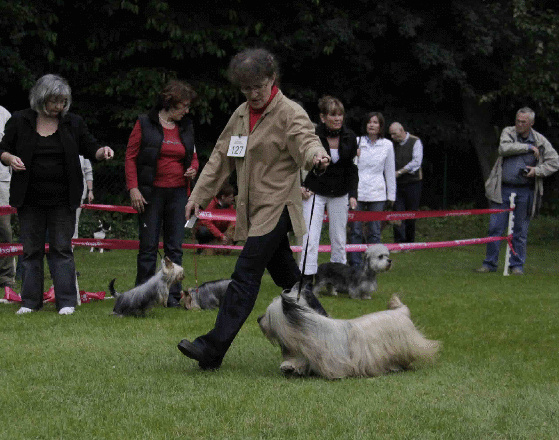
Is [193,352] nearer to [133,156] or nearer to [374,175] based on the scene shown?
[133,156]

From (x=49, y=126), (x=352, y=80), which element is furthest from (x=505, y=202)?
(x=352, y=80)

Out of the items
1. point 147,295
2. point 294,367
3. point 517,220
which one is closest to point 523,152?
point 517,220

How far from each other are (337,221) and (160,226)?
170 centimetres

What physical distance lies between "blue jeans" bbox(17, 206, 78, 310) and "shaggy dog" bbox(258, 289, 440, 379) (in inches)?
109

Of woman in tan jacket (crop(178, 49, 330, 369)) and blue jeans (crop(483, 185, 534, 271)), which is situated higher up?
woman in tan jacket (crop(178, 49, 330, 369))

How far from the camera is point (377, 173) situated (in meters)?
10.1

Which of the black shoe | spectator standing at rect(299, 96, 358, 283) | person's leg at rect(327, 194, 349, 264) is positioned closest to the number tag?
the black shoe

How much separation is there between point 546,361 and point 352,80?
1410 centimetres

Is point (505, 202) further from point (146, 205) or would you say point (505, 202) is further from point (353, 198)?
point (146, 205)

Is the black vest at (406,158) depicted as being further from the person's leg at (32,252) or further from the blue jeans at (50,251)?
the person's leg at (32,252)

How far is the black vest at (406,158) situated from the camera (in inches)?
489

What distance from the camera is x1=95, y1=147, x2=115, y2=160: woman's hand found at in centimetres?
662

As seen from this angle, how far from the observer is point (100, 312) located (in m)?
7.05

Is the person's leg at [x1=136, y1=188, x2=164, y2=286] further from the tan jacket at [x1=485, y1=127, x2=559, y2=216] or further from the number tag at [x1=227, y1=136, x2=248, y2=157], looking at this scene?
the tan jacket at [x1=485, y1=127, x2=559, y2=216]
